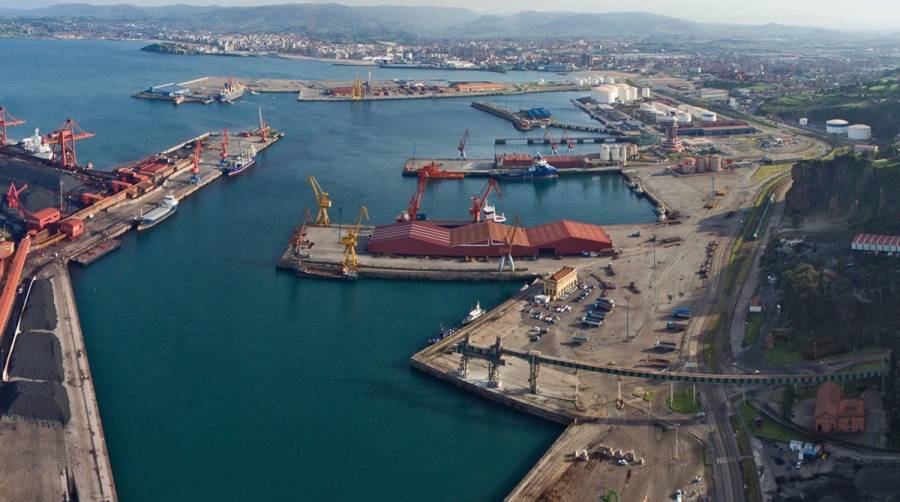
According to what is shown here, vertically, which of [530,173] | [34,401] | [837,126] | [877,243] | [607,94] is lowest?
[34,401]

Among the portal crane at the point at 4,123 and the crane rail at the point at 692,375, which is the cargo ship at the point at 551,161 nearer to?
the crane rail at the point at 692,375

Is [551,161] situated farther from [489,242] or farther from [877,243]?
[877,243]

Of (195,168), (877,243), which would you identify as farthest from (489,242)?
(195,168)

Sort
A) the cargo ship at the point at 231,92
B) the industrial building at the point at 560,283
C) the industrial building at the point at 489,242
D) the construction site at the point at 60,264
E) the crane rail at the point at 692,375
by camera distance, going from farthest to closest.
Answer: the cargo ship at the point at 231,92 → the industrial building at the point at 489,242 → the industrial building at the point at 560,283 → the crane rail at the point at 692,375 → the construction site at the point at 60,264

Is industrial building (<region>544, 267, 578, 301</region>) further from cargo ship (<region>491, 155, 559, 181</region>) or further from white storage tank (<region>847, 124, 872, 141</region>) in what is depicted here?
white storage tank (<region>847, 124, 872, 141</region>)

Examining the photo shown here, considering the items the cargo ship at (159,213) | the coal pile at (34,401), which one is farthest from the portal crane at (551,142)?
the coal pile at (34,401)

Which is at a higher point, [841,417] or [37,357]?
[841,417]

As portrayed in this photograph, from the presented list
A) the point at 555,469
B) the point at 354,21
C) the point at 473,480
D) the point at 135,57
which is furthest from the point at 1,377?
the point at 354,21
